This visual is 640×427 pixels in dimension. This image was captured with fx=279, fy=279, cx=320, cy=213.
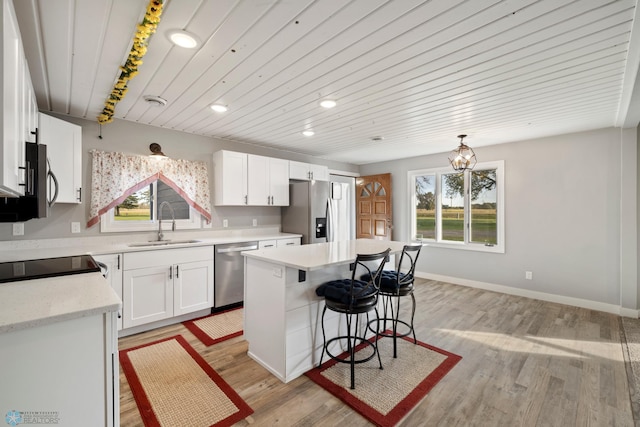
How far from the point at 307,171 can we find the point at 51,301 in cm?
→ 408

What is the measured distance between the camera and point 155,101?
8.72 ft

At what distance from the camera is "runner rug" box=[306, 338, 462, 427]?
187 centimetres

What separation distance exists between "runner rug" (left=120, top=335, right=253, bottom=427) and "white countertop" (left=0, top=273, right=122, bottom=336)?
1004mm

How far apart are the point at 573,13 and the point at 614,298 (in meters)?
3.89

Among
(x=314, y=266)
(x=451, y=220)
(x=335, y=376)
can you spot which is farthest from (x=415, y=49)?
(x=451, y=220)

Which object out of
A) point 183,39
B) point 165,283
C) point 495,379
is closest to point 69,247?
point 165,283

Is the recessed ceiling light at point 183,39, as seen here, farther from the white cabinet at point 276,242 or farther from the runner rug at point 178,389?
the white cabinet at point 276,242

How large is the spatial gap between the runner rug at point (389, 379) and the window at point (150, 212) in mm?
2677

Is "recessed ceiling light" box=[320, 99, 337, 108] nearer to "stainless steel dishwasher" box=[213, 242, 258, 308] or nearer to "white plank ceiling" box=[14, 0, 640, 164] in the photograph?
"white plank ceiling" box=[14, 0, 640, 164]

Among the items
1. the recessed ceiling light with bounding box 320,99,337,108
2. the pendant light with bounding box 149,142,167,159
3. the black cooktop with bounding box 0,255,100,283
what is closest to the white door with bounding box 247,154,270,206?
the pendant light with bounding box 149,142,167,159

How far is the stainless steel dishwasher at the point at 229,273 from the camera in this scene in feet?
11.6

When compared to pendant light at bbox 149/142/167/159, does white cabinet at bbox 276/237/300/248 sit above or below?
below

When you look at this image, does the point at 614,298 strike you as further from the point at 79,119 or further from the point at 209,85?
the point at 79,119

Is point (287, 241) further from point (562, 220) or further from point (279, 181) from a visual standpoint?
point (562, 220)
